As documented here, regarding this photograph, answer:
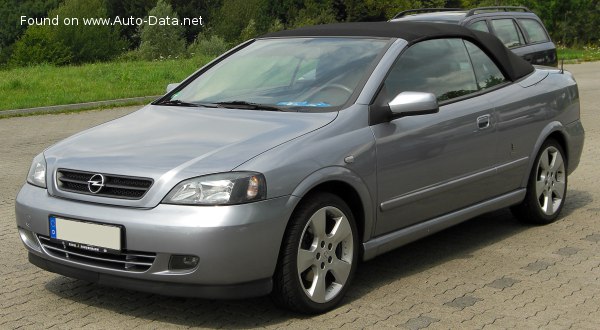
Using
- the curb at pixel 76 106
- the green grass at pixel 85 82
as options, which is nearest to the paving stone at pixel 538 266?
the curb at pixel 76 106

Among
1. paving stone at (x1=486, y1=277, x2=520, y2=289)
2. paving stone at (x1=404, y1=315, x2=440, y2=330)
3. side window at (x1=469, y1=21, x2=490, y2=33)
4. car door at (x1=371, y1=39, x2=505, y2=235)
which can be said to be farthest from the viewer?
side window at (x1=469, y1=21, x2=490, y2=33)

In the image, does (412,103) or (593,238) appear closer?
(412,103)

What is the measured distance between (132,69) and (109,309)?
19.5 metres

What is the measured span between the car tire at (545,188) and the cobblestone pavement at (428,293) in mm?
104

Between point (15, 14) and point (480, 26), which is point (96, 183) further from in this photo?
point (15, 14)

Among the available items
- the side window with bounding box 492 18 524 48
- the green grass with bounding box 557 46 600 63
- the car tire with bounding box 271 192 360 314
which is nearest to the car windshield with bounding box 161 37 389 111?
the car tire with bounding box 271 192 360 314

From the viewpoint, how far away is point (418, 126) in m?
5.89

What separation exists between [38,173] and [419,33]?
8.36ft

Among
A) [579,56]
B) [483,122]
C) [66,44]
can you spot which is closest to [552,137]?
[483,122]

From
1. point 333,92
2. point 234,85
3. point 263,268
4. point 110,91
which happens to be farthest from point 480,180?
point 110,91

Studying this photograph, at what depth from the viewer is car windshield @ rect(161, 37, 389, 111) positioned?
5844 mm

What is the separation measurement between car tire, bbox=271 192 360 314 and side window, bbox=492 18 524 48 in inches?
382

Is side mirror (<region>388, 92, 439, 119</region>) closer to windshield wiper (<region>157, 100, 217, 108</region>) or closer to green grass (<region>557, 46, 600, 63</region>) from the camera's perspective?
windshield wiper (<region>157, 100, 217, 108</region>)

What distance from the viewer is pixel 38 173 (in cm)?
542
